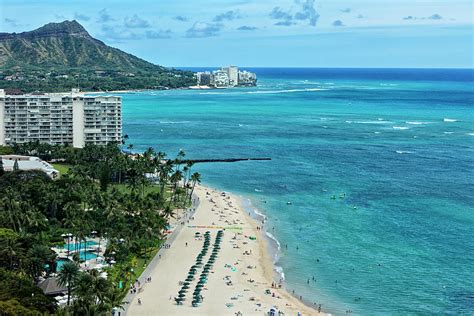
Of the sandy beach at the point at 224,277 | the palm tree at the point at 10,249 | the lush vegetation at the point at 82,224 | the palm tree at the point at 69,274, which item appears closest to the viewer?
the lush vegetation at the point at 82,224

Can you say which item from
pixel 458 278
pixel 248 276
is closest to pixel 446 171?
pixel 458 278

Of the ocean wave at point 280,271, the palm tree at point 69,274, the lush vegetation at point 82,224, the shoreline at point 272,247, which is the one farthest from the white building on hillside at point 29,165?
the palm tree at point 69,274

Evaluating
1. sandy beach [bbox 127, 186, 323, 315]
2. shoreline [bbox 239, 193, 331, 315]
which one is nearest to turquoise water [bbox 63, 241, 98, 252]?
sandy beach [bbox 127, 186, 323, 315]

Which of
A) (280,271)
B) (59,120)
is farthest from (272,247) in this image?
(59,120)

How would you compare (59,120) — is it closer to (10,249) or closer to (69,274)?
(10,249)

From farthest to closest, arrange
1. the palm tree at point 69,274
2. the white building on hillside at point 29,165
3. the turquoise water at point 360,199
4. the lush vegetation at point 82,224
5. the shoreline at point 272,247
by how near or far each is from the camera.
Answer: the white building on hillside at point 29,165 → the turquoise water at point 360,199 → the shoreline at point 272,247 → the palm tree at point 69,274 → the lush vegetation at point 82,224

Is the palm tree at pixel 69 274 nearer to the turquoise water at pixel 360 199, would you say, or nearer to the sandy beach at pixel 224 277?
the sandy beach at pixel 224 277
